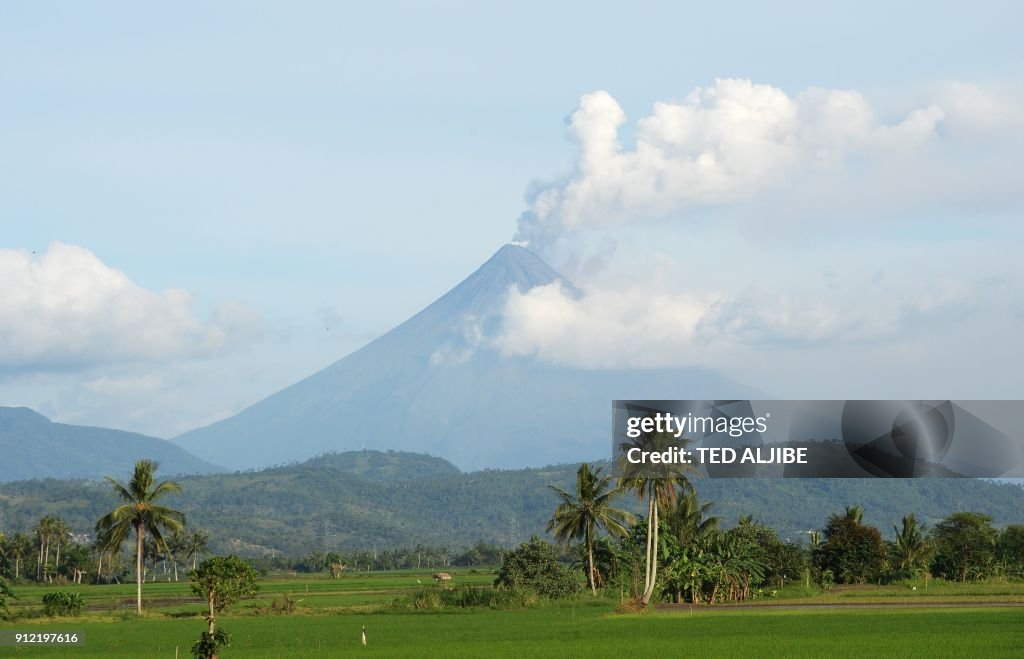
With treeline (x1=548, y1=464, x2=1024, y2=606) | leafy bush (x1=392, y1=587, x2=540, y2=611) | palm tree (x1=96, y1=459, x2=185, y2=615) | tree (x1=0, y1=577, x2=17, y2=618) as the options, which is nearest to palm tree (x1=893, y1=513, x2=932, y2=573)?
treeline (x1=548, y1=464, x2=1024, y2=606)

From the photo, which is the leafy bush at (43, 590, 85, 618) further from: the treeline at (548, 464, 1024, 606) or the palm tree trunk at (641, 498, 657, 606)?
the palm tree trunk at (641, 498, 657, 606)

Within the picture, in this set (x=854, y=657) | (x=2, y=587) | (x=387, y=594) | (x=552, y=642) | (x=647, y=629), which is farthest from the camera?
(x=387, y=594)

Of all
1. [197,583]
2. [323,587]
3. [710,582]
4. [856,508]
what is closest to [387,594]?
[323,587]

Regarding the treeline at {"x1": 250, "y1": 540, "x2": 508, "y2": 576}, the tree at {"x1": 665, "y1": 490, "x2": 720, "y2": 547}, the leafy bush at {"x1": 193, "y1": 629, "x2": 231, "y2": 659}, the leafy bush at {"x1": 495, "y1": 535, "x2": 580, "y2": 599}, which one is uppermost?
the tree at {"x1": 665, "y1": 490, "x2": 720, "y2": 547}

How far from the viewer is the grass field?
Answer: 3941cm

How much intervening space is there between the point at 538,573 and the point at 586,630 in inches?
863

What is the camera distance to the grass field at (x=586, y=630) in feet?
129

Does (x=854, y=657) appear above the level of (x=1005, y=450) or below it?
below

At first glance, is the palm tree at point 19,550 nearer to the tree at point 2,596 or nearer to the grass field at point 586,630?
the grass field at point 586,630

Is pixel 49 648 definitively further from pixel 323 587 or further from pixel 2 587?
pixel 323 587

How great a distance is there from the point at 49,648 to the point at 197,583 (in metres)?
10.1

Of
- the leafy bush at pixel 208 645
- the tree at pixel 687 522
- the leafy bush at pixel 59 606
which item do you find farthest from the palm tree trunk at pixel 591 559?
the leafy bush at pixel 208 645

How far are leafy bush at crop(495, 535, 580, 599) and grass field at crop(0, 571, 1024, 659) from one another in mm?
2551

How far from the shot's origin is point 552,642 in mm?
42188
